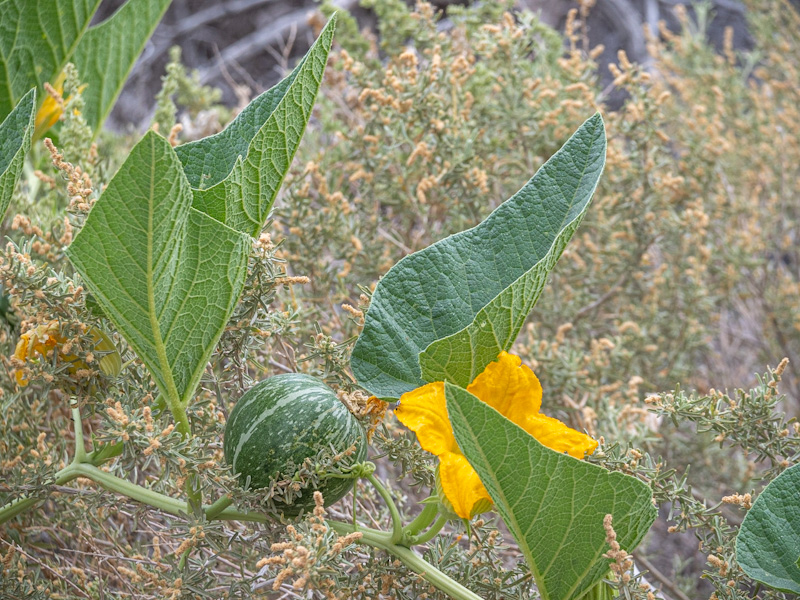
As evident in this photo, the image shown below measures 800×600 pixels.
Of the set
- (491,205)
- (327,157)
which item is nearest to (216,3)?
(327,157)

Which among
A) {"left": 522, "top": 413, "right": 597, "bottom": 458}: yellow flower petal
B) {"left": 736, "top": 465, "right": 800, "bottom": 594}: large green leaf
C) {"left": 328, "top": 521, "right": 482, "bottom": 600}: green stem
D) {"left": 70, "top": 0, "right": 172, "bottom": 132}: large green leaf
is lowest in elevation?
{"left": 736, "top": 465, "right": 800, "bottom": 594}: large green leaf

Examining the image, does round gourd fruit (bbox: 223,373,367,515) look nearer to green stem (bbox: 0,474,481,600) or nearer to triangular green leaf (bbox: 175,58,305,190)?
green stem (bbox: 0,474,481,600)

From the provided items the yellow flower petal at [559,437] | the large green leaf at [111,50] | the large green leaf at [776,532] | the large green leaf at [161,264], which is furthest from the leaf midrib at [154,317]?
the large green leaf at [111,50]

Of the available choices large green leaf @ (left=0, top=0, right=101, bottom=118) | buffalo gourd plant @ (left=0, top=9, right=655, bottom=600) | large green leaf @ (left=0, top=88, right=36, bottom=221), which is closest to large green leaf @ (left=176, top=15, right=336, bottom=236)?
buffalo gourd plant @ (left=0, top=9, right=655, bottom=600)

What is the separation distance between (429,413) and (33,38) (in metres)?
0.68

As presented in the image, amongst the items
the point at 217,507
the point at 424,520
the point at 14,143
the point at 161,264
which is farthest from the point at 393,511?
the point at 14,143

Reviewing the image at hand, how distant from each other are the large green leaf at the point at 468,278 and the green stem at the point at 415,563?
0.11m

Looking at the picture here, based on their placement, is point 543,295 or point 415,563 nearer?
point 415,563

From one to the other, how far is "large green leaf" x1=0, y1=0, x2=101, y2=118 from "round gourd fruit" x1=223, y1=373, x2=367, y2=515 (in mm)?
551

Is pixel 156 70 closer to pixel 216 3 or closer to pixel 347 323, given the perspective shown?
pixel 216 3

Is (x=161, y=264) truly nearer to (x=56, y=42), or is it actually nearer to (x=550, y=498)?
(x=550, y=498)

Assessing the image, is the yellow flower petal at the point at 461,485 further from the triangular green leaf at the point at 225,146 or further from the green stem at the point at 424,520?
the triangular green leaf at the point at 225,146

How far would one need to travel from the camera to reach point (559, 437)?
543 mm

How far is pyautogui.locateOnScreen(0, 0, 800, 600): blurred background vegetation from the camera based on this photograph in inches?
23.8
